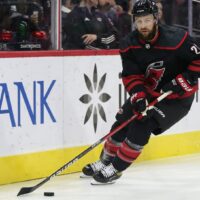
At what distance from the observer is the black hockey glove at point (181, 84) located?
519cm

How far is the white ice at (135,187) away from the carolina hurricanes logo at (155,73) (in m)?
0.64

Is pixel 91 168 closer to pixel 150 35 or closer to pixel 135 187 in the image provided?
pixel 135 187

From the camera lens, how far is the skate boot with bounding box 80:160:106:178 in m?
5.60

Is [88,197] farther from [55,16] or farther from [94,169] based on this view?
[55,16]

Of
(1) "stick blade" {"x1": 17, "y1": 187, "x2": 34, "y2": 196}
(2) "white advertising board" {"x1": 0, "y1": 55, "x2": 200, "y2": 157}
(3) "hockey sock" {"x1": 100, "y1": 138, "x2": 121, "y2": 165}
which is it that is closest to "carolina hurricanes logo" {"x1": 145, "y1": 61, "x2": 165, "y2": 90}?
(3) "hockey sock" {"x1": 100, "y1": 138, "x2": 121, "y2": 165}

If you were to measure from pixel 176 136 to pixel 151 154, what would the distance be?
0.34 meters

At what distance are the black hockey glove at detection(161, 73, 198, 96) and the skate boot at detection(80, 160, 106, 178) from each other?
2.42 feet

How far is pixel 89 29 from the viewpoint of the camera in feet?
20.1

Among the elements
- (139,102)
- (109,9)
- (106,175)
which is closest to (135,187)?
(106,175)

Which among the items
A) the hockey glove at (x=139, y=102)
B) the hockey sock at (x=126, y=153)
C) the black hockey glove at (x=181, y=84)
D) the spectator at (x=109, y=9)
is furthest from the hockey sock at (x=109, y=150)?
the spectator at (x=109, y=9)

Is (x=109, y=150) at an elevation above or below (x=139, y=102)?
below

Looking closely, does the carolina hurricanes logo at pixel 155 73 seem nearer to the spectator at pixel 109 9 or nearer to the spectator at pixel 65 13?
the spectator at pixel 65 13

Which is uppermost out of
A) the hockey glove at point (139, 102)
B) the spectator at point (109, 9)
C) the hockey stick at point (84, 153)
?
the spectator at point (109, 9)

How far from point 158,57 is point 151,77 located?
145 mm
